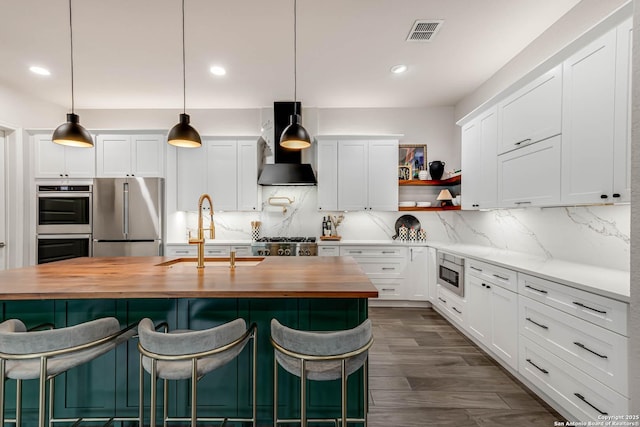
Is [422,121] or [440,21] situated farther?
[422,121]

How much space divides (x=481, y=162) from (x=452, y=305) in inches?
67.9

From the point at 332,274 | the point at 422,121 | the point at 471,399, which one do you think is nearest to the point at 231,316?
the point at 332,274

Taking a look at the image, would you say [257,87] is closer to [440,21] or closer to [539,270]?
[440,21]

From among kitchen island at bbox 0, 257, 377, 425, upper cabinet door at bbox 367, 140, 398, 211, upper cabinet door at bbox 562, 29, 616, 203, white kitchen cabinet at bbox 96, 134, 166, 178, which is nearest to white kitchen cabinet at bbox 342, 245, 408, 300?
upper cabinet door at bbox 367, 140, 398, 211

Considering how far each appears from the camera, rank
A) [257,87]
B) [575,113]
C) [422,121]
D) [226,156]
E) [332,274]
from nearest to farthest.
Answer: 1. [332,274]
2. [575,113]
3. [257,87]
4. [226,156]
5. [422,121]

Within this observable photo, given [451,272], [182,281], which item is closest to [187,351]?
[182,281]

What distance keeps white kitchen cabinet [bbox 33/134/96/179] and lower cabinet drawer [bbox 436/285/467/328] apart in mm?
5109

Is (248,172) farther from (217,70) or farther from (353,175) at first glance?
(353,175)

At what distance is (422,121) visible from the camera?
15.2ft

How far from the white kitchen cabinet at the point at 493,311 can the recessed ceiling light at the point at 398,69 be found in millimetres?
2349

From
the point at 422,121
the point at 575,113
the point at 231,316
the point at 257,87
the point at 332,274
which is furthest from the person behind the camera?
the point at 422,121

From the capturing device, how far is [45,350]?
4.26ft

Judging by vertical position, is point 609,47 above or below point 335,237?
above

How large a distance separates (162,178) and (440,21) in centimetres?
390
